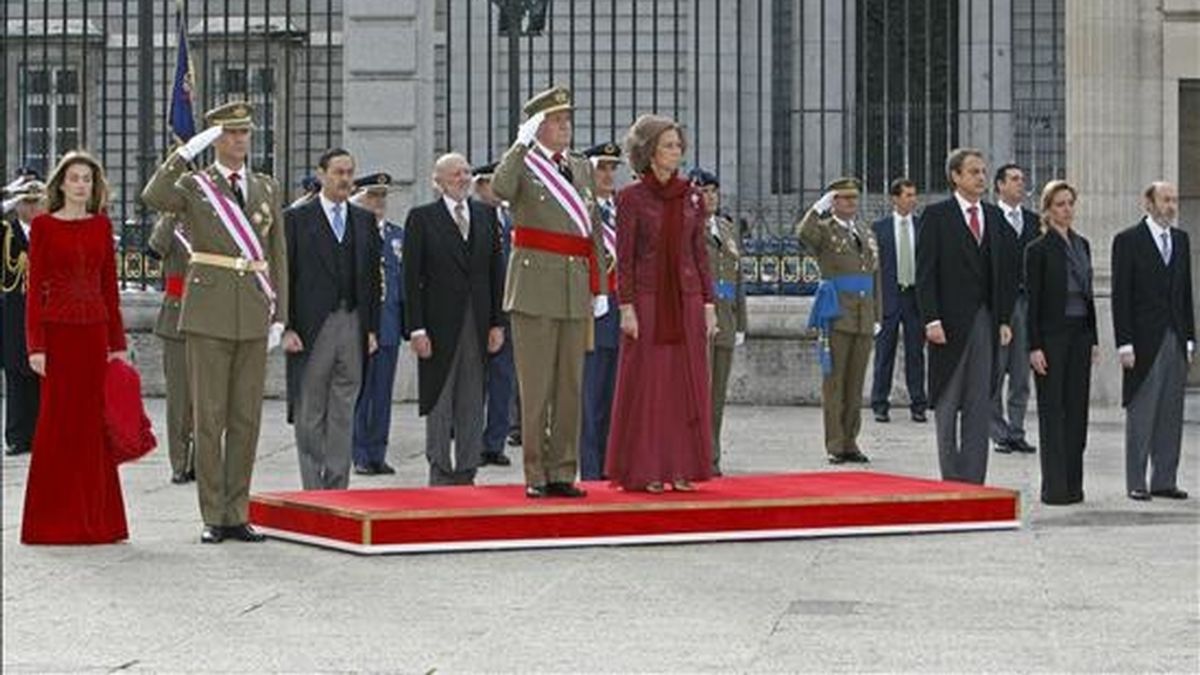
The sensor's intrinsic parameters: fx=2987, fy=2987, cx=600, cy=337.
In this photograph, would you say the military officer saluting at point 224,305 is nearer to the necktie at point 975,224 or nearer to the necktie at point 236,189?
the necktie at point 236,189

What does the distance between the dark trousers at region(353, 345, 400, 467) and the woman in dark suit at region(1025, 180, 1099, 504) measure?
3.87 meters

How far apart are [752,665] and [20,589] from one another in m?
3.25

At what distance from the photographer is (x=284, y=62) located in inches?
1001

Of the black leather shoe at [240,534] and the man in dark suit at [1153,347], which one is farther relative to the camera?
the man in dark suit at [1153,347]

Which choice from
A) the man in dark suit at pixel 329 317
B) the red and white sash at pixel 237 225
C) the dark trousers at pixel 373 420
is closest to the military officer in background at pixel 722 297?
the dark trousers at pixel 373 420

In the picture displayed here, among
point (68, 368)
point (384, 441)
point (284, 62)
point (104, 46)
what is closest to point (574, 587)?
point (68, 368)

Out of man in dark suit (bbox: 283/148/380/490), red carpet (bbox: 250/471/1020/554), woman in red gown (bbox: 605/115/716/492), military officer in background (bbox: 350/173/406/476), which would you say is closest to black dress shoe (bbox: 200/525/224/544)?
red carpet (bbox: 250/471/1020/554)

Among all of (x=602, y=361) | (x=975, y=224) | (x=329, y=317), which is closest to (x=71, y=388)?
(x=329, y=317)

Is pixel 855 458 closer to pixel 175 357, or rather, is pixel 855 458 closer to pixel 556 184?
pixel 175 357

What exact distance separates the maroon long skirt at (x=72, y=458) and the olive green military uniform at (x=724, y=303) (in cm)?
483

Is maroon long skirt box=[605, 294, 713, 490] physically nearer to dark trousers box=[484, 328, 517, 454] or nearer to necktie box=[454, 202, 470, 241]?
necktie box=[454, 202, 470, 241]

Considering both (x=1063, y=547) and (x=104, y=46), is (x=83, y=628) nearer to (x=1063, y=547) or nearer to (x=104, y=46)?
(x=1063, y=547)

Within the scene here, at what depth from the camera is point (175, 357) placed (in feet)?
53.3

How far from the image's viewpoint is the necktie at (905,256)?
21.1 m
